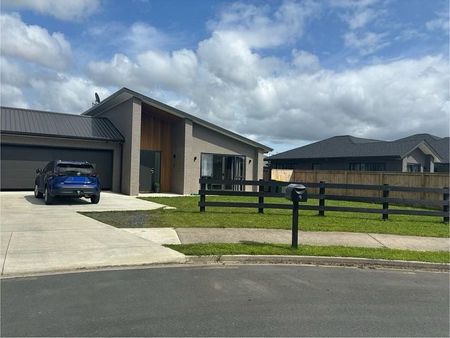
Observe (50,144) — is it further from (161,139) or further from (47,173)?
(161,139)

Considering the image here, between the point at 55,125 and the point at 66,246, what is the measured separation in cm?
1651

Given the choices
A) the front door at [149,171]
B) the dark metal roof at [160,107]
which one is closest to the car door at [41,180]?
the dark metal roof at [160,107]

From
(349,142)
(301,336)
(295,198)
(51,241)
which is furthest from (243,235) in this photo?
(349,142)

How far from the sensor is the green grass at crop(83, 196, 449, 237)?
1185 cm

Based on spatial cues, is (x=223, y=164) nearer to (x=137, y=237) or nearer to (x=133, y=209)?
(x=133, y=209)

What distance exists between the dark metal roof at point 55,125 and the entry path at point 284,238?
537 inches

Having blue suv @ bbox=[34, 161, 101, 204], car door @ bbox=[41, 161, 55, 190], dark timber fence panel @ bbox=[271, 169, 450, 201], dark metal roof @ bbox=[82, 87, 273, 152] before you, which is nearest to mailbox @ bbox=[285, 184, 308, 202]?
blue suv @ bbox=[34, 161, 101, 204]

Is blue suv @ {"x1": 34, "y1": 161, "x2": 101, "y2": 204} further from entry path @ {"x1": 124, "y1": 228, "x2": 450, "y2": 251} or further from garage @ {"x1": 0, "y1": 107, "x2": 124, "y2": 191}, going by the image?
entry path @ {"x1": 124, "y1": 228, "x2": 450, "y2": 251}

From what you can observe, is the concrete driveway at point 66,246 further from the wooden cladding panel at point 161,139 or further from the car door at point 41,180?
the wooden cladding panel at point 161,139

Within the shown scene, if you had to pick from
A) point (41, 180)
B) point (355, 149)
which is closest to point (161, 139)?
point (41, 180)

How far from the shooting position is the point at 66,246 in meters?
8.51

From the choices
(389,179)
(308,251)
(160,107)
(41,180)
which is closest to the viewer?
(308,251)

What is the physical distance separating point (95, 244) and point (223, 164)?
17797mm

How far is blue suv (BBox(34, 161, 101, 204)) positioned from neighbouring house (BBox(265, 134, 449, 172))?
2414cm
